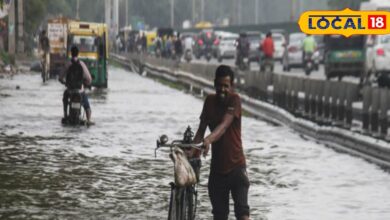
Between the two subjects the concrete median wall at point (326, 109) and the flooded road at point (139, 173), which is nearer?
the flooded road at point (139, 173)

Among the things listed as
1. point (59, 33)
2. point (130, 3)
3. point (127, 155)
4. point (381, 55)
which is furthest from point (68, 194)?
point (130, 3)

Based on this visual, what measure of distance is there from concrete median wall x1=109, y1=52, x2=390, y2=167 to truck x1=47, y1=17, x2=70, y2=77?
1551 cm

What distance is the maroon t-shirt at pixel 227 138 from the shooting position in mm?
9586

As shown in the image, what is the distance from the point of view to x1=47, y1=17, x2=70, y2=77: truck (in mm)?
50688

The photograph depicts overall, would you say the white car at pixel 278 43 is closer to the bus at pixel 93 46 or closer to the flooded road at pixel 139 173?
the bus at pixel 93 46

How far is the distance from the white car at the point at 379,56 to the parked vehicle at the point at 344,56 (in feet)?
15.8

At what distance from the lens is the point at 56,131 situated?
23.4 m

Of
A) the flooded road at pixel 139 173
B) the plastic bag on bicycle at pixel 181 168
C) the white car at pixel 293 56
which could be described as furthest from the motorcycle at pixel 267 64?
the plastic bag on bicycle at pixel 181 168

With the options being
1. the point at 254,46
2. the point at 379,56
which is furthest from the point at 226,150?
the point at 254,46

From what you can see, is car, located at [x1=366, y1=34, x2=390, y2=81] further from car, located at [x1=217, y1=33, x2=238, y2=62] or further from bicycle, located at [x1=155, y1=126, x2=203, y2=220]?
car, located at [x1=217, y1=33, x2=238, y2=62]

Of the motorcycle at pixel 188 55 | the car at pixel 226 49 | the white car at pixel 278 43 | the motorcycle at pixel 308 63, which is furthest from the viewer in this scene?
the car at pixel 226 49

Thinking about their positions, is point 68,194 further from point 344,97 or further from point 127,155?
point 344,97

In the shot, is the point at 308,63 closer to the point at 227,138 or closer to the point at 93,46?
the point at 93,46

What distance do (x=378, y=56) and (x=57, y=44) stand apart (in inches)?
783
